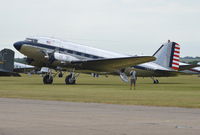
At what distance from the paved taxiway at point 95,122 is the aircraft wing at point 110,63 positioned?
37296 mm

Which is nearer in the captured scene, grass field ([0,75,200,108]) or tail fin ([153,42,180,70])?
grass field ([0,75,200,108])

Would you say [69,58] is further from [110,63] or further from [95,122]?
[95,122]

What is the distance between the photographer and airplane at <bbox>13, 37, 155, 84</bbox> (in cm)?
5903

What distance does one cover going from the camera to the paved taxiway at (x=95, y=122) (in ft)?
49.9

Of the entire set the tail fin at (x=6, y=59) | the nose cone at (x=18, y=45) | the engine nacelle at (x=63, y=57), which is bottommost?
the tail fin at (x=6, y=59)

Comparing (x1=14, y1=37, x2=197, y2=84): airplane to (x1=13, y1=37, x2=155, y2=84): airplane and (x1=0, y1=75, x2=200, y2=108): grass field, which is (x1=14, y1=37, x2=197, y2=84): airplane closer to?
(x1=13, y1=37, x2=155, y2=84): airplane

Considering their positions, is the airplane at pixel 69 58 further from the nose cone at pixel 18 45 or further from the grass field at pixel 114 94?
the grass field at pixel 114 94

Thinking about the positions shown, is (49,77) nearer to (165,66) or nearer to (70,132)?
(165,66)

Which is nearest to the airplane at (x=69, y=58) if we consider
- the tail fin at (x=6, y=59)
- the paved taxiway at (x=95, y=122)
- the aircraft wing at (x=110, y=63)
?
the aircraft wing at (x=110, y=63)

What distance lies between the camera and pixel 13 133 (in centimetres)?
1444

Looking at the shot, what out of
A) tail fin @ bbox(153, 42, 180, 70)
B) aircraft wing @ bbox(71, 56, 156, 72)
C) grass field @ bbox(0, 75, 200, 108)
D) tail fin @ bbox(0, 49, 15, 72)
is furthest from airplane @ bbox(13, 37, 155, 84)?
tail fin @ bbox(0, 49, 15, 72)

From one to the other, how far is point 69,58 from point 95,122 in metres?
42.8

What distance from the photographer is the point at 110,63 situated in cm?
6259

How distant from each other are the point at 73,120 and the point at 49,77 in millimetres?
43146
